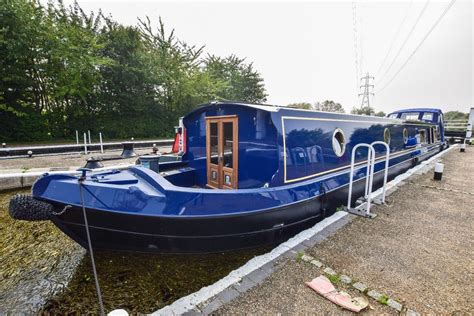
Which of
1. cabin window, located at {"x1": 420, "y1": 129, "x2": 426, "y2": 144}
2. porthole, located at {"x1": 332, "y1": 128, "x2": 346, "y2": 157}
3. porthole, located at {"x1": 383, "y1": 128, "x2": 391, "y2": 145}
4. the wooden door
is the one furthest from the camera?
cabin window, located at {"x1": 420, "y1": 129, "x2": 426, "y2": 144}

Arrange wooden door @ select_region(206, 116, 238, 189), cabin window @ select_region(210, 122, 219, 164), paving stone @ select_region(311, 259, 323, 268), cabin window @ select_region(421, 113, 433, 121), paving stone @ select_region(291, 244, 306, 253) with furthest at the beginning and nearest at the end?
1. cabin window @ select_region(421, 113, 433, 121)
2. cabin window @ select_region(210, 122, 219, 164)
3. wooden door @ select_region(206, 116, 238, 189)
4. paving stone @ select_region(291, 244, 306, 253)
5. paving stone @ select_region(311, 259, 323, 268)

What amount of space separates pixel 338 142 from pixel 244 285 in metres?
3.60

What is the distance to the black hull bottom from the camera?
2.67 meters

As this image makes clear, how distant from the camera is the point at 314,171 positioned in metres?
4.00

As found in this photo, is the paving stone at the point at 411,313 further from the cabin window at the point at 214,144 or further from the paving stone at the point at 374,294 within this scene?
the cabin window at the point at 214,144

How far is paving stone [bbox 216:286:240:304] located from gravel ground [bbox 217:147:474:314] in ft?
0.17

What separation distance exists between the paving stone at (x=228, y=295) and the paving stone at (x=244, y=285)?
0.15ft

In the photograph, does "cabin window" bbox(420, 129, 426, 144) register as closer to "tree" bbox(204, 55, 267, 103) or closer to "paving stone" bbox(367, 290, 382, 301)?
"paving stone" bbox(367, 290, 382, 301)

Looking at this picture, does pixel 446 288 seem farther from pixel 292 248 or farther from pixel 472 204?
pixel 472 204

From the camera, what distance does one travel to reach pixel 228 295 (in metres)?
2.07

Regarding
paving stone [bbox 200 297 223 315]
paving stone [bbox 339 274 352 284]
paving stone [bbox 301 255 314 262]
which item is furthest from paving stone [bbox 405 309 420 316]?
paving stone [bbox 200 297 223 315]

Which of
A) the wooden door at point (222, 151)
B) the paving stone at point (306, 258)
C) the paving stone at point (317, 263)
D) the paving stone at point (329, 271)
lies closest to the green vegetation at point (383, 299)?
the paving stone at point (329, 271)

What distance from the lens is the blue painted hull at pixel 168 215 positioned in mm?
2625

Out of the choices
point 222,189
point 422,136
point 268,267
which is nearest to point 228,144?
point 222,189
